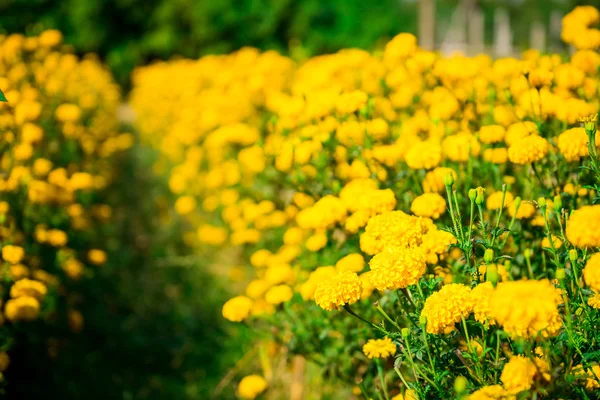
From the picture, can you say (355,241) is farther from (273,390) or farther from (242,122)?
(242,122)

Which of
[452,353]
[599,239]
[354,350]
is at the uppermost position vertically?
[599,239]

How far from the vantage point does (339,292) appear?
4.25ft

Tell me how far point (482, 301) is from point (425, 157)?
2.19ft

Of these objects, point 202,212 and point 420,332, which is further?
point 202,212

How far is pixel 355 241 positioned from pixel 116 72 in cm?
1072

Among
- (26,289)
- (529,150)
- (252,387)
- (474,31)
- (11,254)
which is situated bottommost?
(252,387)

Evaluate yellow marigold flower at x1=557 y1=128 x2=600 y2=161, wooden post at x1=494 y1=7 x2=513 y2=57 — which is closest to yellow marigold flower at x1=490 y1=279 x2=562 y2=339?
yellow marigold flower at x1=557 y1=128 x2=600 y2=161

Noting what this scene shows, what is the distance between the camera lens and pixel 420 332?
4.30 ft

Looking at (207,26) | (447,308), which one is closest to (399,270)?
(447,308)

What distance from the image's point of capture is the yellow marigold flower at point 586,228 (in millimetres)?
1086

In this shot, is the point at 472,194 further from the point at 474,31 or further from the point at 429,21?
the point at 474,31

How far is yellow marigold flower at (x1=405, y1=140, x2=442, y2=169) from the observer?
172 cm

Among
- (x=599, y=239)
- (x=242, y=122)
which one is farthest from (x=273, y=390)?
(x=242, y=122)

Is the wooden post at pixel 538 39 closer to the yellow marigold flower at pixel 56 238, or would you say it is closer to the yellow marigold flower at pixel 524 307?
the yellow marigold flower at pixel 56 238
